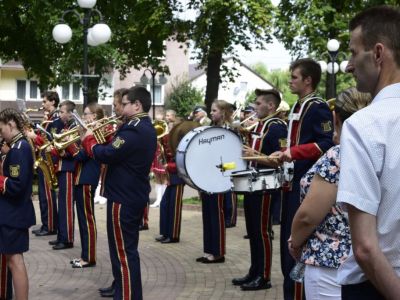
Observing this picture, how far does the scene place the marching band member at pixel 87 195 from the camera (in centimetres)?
896

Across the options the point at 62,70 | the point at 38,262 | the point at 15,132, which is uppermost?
the point at 62,70

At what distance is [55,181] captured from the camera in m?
10.8

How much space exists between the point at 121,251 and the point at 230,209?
6231mm

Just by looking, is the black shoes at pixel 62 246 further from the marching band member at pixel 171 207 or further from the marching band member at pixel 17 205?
the marching band member at pixel 17 205

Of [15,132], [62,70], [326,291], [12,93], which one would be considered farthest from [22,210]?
[12,93]

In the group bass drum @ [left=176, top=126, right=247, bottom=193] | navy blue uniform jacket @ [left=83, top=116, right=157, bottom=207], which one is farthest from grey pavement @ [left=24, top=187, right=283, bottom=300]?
navy blue uniform jacket @ [left=83, top=116, right=157, bottom=207]

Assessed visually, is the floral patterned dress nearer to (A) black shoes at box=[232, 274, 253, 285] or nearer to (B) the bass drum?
(A) black shoes at box=[232, 274, 253, 285]

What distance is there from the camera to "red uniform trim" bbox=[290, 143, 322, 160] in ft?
19.8

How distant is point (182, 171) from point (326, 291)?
4.42 m

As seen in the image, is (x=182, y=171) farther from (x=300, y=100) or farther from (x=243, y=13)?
(x=243, y=13)

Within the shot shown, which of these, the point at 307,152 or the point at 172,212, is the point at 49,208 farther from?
the point at 307,152

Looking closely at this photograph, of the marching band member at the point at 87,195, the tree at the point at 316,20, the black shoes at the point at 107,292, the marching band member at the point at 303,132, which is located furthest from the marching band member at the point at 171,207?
the tree at the point at 316,20

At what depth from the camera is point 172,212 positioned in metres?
10.9

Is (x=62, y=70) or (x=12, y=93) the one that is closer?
(x=62, y=70)
